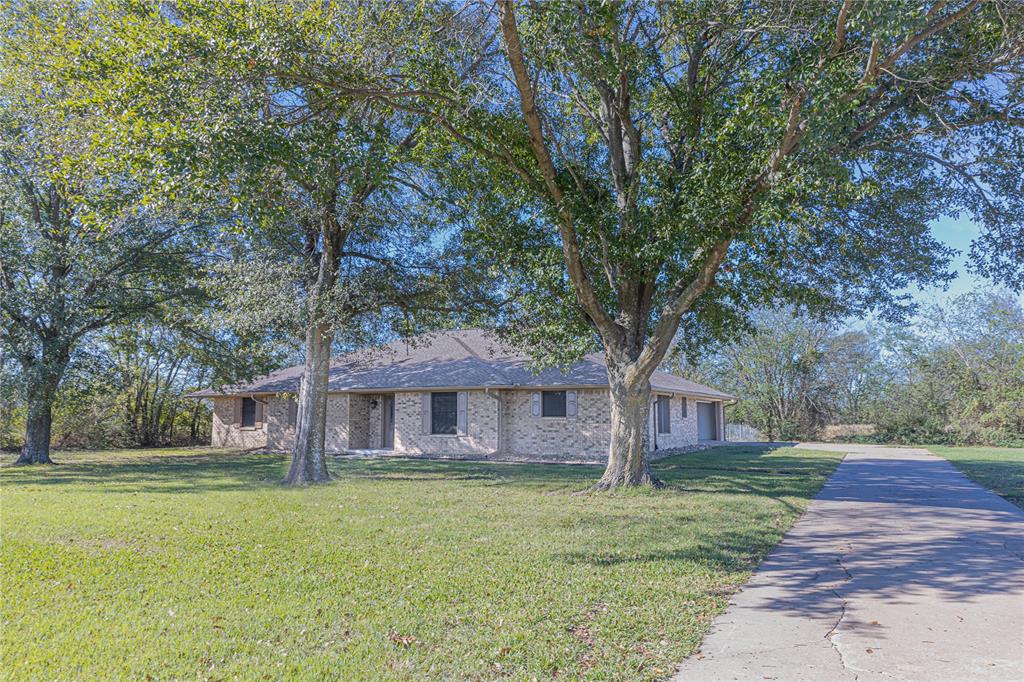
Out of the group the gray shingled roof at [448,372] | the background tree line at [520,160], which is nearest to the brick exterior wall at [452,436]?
the gray shingled roof at [448,372]

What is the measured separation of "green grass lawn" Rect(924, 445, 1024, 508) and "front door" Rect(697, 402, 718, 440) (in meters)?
9.66

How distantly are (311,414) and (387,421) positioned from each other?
33.2 feet

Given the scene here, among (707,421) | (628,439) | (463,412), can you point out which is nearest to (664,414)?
(463,412)

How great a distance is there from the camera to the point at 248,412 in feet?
87.6

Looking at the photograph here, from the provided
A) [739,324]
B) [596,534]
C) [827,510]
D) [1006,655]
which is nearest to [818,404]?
[739,324]

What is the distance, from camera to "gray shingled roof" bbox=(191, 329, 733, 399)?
65.6ft

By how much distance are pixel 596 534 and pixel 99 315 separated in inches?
611

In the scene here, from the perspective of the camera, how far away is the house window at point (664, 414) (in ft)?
75.0

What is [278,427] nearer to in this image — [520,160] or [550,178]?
[520,160]

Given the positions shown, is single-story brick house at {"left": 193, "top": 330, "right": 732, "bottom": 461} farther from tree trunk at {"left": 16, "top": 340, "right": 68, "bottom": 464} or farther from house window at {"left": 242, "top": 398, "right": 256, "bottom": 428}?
tree trunk at {"left": 16, "top": 340, "right": 68, "bottom": 464}

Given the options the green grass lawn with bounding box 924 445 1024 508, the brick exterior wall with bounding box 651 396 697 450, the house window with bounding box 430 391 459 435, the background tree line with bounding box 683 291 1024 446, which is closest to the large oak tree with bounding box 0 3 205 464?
the house window with bounding box 430 391 459 435

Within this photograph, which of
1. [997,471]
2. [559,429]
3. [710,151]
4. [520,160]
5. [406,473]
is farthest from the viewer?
[559,429]

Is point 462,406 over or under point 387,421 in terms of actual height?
over

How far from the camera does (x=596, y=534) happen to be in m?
7.79
